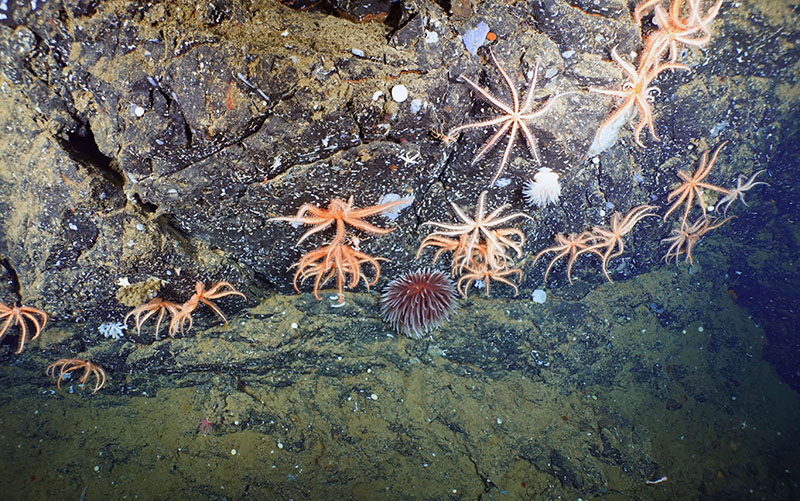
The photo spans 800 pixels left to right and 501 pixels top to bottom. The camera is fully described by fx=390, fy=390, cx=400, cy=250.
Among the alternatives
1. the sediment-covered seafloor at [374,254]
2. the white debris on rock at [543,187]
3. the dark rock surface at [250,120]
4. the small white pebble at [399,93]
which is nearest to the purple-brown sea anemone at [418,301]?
the sediment-covered seafloor at [374,254]

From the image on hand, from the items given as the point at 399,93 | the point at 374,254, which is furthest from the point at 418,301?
the point at 399,93

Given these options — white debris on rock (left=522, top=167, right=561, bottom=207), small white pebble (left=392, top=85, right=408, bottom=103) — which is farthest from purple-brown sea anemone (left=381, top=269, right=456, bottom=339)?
small white pebble (left=392, top=85, right=408, bottom=103)

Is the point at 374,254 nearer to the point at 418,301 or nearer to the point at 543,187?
the point at 418,301

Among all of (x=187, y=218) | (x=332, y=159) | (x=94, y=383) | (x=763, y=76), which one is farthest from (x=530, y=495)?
(x=763, y=76)

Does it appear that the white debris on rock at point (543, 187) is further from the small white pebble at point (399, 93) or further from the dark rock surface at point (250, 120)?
the small white pebble at point (399, 93)

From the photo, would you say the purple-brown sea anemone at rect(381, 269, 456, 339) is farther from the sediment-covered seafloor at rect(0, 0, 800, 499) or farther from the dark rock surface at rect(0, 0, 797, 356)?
the dark rock surface at rect(0, 0, 797, 356)

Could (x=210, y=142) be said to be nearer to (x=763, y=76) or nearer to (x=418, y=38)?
(x=418, y=38)
